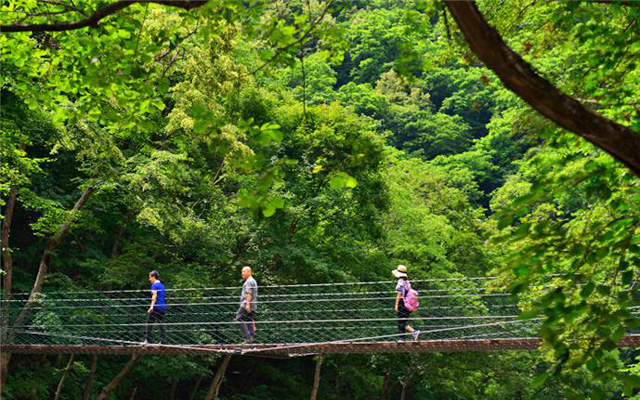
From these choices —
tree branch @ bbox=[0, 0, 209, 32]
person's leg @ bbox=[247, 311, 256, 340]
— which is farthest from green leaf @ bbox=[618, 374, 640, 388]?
person's leg @ bbox=[247, 311, 256, 340]

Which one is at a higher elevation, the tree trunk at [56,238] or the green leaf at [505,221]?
the tree trunk at [56,238]

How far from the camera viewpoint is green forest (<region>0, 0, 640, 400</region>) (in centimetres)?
263

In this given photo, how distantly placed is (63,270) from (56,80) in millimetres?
8512

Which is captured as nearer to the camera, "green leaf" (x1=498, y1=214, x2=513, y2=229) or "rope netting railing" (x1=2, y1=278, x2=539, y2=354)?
"green leaf" (x1=498, y1=214, x2=513, y2=229)

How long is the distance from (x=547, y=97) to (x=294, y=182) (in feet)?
36.8

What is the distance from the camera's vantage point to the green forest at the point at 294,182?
2.63 meters

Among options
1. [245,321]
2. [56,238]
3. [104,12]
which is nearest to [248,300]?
[245,321]

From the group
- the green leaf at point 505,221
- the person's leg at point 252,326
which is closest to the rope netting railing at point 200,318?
the person's leg at point 252,326

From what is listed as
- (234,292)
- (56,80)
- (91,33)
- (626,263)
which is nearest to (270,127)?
(626,263)

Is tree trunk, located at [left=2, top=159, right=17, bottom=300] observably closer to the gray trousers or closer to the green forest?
the green forest

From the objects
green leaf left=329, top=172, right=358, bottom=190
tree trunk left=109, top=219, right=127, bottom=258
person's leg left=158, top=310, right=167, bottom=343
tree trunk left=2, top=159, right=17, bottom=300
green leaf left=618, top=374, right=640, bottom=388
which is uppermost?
tree trunk left=109, top=219, right=127, bottom=258

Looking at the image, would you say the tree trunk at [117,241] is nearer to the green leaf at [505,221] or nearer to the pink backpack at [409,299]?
the pink backpack at [409,299]

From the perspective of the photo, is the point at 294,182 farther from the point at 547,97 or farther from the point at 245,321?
the point at 547,97

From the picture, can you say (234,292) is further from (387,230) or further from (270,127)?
(270,127)
